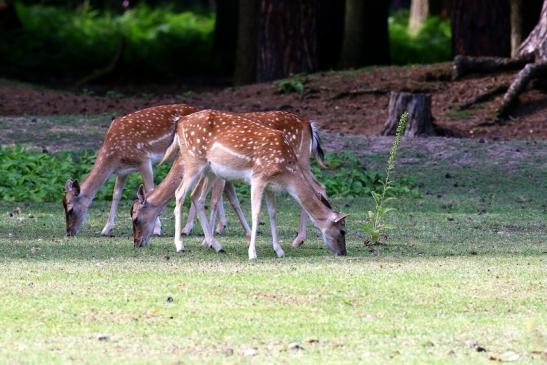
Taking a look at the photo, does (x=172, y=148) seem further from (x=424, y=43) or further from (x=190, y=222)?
(x=424, y=43)

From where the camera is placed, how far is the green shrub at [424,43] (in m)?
33.9

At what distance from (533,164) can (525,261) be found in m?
6.36

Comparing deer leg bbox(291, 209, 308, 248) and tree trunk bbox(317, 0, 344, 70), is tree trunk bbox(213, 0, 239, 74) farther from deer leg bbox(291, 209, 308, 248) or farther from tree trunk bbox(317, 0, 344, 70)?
deer leg bbox(291, 209, 308, 248)

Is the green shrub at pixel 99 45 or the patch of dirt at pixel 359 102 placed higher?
the patch of dirt at pixel 359 102

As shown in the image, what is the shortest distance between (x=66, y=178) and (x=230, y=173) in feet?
14.9

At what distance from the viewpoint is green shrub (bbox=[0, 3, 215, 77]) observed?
1342 inches

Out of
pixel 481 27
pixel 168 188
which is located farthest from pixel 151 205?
pixel 481 27

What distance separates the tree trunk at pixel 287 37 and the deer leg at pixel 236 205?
35.3ft

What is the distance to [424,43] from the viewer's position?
3531 centimetres

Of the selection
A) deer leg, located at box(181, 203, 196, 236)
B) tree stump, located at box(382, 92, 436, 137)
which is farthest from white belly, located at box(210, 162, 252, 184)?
tree stump, located at box(382, 92, 436, 137)

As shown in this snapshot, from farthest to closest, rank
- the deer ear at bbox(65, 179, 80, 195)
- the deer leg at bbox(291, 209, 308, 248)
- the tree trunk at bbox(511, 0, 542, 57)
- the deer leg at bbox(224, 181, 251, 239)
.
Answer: the tree trunk at bbox(511, 0, 542, 57), the deer ear at bbox(65, 179, 80, 195), the deer leg at bbox(224, 181, 251, 239), the deer leg at bbox(291, 209, 308, 248)

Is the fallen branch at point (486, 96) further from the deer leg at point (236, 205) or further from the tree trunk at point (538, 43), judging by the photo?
the deer leg at point (236, 205)

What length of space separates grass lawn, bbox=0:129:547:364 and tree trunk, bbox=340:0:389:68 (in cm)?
1467

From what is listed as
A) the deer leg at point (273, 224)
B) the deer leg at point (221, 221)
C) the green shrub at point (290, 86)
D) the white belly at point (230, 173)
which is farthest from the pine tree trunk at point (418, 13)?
the white belly at point (230, 173)
